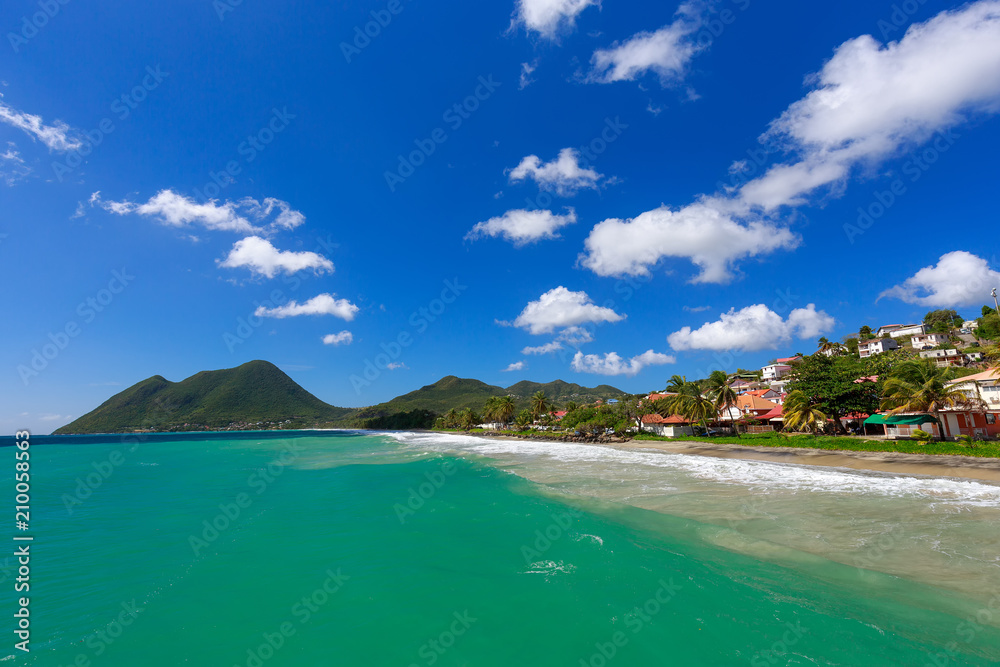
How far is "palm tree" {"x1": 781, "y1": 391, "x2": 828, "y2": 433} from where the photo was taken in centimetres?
3772

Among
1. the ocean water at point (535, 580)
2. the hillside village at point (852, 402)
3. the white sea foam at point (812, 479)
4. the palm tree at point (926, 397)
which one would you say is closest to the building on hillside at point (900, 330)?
the hillside village at point (852, 402)

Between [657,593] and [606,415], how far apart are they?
5582cm

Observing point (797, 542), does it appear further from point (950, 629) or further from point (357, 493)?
point (357, 493)

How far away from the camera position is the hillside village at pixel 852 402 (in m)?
28.5

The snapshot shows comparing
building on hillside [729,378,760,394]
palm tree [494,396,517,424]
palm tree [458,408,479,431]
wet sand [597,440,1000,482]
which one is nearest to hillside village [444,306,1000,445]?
building on hillside [729,378,760,394]

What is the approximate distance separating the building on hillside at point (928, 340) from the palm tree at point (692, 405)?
75.5m

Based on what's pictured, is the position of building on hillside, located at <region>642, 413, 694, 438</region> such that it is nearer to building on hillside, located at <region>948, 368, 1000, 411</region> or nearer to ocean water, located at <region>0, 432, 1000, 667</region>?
building on hillside, located at <region>948, 368, 1000, 411</region>

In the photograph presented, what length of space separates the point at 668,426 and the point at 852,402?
20680 mm

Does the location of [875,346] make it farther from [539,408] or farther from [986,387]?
[986,387]

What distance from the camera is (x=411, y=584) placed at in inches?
387

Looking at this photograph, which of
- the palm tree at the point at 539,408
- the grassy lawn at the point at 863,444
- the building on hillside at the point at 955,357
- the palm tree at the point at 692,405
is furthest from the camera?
the palm tree at the point at 539,408

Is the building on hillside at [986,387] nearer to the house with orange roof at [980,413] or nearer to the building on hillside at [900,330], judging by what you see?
the house with orange roof at [980,413]

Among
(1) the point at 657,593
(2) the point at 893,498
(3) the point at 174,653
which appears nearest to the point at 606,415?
(2) the point at 893,498

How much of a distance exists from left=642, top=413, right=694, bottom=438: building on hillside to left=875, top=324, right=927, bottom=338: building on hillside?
8825 cm
